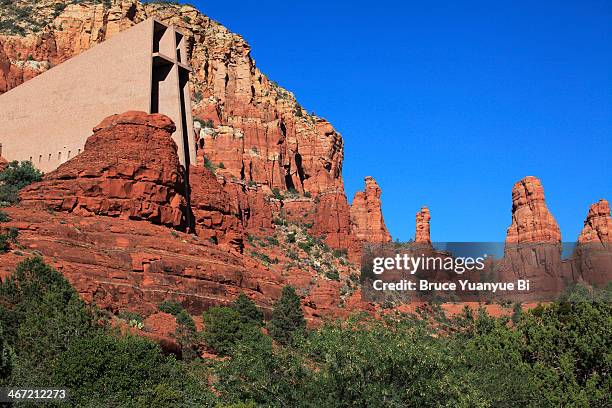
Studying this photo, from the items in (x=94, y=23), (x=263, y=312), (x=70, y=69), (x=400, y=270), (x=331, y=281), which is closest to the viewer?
(x=263, y=312)

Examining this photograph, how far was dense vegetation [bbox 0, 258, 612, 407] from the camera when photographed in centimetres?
3017

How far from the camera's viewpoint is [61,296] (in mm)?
39875

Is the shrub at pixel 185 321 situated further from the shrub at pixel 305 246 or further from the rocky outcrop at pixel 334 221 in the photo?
the rocky outcrop at pixel 334 221

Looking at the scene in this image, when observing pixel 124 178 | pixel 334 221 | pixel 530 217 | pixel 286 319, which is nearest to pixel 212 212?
pixel 124 178

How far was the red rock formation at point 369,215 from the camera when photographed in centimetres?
11850

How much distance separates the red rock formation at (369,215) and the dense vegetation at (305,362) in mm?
68821

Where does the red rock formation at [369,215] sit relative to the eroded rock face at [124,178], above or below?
above

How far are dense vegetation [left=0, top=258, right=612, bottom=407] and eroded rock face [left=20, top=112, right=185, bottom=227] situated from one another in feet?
31.8

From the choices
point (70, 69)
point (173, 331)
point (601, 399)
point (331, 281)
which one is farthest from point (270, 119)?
point (601, 399)

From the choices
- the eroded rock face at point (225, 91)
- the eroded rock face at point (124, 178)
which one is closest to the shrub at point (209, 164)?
the eroded rock face at point (225, 91)

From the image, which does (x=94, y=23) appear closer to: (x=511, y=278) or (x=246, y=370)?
(x=511, y=278)

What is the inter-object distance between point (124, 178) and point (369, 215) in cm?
6651

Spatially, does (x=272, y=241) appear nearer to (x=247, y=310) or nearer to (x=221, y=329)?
(x=247, y=310)

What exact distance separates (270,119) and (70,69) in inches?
1894
